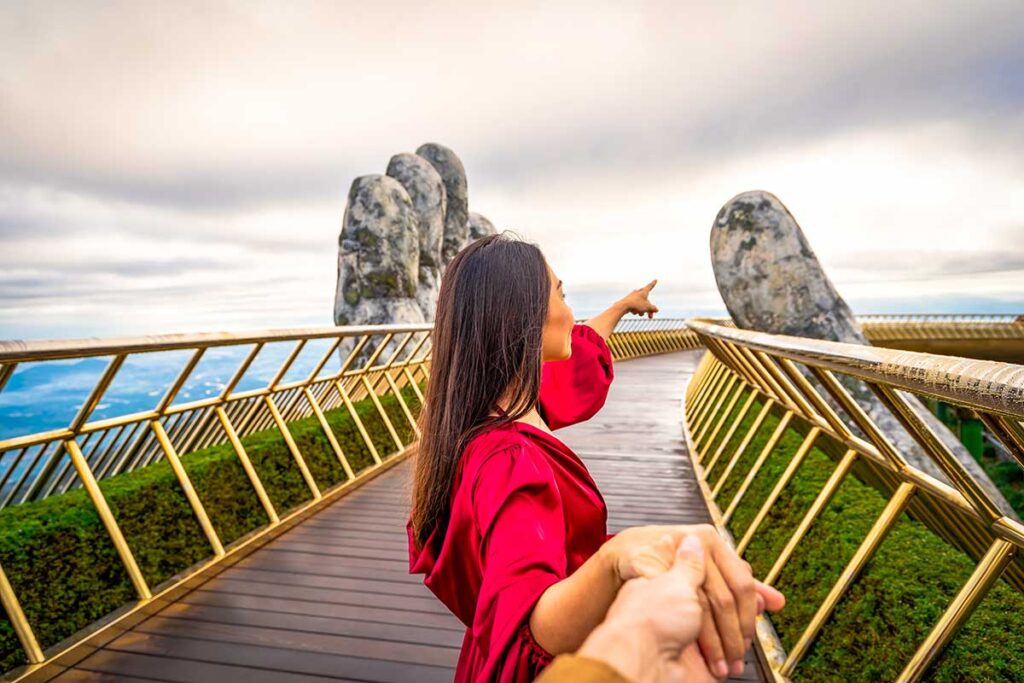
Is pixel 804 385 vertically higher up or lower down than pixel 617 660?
lower down

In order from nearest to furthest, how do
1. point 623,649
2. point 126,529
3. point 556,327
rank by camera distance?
point 623,649 < point 556,327 < point 126,529

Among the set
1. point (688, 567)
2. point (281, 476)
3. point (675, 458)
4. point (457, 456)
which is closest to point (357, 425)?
point (281, 476)

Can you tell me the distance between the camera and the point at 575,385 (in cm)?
194

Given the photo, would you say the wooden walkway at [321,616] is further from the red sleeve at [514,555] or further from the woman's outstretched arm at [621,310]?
the red sleeve at [514,555]

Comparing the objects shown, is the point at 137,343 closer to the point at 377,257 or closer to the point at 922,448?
the point at 922,448

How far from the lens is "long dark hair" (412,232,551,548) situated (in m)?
1.18

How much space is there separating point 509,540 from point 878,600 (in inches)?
99.1

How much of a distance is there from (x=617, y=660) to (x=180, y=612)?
367 cm

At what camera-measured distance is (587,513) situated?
1.16m

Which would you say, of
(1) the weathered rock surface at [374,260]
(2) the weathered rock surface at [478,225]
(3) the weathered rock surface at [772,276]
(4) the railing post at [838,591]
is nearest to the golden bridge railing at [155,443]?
(4) the railing post at [838,591]

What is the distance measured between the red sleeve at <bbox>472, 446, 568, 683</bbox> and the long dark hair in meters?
0.20

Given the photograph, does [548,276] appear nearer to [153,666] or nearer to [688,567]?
[688,567]

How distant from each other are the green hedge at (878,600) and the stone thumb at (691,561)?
7.25 feet

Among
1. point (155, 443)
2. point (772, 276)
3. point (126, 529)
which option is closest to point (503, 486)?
point (126, 529)
